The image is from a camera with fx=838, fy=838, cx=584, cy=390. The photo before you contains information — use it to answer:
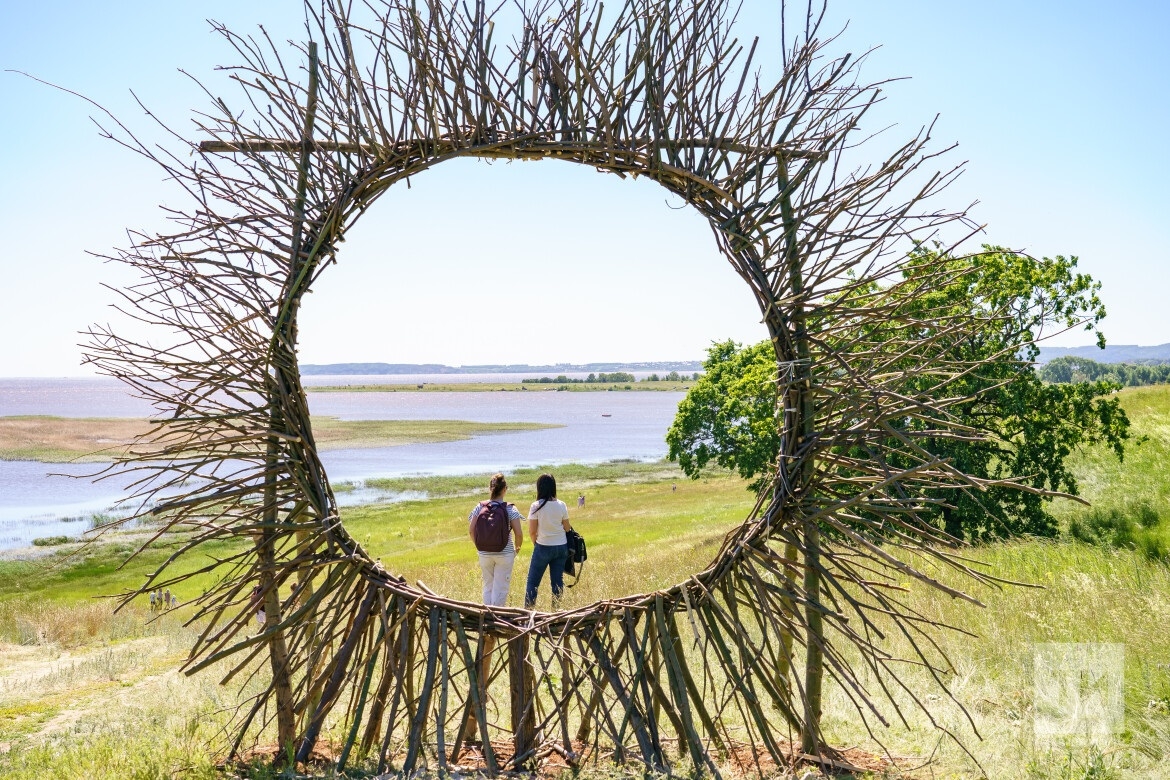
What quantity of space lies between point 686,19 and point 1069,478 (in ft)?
36.1

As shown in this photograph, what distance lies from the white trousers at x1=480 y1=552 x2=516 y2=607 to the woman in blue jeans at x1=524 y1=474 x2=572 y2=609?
2.72 feet

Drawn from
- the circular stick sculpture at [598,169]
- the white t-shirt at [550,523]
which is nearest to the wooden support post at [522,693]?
the circular stick sculpture at [598,169]

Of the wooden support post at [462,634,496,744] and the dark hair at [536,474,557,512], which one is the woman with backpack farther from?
the wooden support post at [462,634,496,744]

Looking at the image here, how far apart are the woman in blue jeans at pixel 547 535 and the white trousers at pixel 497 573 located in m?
0.83

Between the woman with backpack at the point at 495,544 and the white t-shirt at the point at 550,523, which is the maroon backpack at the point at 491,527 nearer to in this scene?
the woman with backpack at the point at 495,544

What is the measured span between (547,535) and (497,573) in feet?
3.84

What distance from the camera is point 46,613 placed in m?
14.3

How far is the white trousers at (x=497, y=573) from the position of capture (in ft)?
19.4

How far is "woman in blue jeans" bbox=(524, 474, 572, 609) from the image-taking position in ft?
22.7

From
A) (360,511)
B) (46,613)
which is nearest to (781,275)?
(46,613)

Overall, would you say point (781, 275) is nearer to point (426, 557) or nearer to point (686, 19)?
point (686, 19)

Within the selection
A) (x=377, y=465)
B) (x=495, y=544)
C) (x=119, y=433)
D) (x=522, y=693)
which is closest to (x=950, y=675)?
(x=522, y=693)

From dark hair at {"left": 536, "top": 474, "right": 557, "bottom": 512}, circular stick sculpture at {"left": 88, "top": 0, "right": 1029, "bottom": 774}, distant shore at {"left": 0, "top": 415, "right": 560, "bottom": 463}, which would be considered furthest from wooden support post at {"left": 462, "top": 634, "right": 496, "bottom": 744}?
distant shore at {"left": 0, "top": 415, "right": 560, "bottom": 463}

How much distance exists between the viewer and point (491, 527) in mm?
5949
